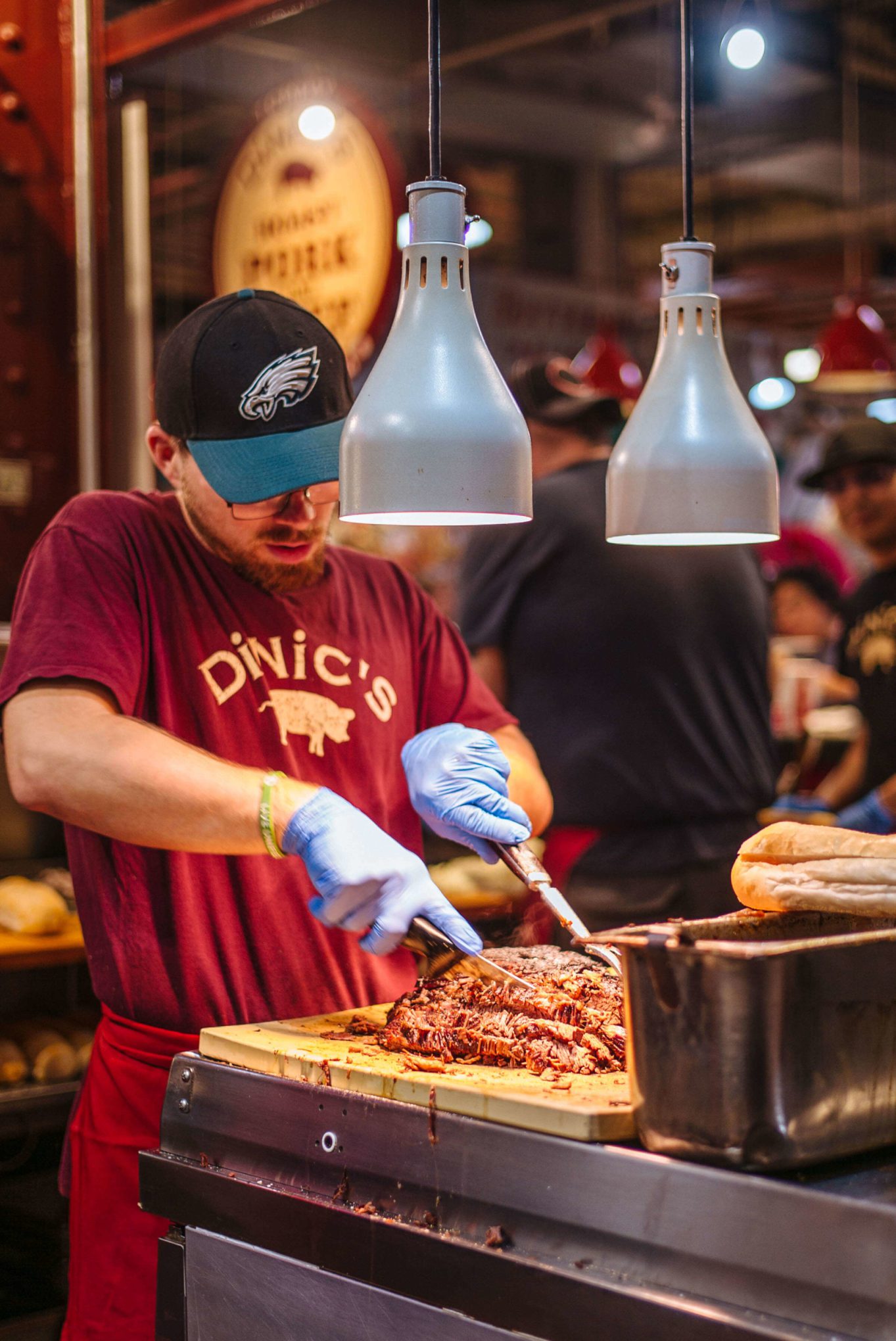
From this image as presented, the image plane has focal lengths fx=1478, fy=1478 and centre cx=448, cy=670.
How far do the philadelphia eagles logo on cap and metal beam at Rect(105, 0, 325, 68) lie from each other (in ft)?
4.40

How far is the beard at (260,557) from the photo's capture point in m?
2.48

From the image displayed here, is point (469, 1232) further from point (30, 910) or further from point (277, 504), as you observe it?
point (30, 910)

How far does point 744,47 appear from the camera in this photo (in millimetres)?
5582

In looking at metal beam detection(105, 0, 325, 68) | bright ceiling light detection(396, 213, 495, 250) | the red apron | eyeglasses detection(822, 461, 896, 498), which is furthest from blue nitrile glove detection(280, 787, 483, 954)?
eyeglasses detection(822, 461, 896, 498)

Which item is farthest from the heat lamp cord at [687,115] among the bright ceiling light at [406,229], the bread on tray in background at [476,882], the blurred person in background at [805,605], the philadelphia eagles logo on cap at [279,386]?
the blurred person in background at [805,605]

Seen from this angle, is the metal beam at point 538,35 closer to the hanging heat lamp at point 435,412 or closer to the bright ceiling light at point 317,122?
the bright ceiling light at point 317,122

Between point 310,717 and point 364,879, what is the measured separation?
0.53m

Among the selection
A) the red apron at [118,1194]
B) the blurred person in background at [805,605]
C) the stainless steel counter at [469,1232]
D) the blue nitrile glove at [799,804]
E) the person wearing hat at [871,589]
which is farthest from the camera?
the blurred person in background at [805,605]

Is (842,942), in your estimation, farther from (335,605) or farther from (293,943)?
(335,605)

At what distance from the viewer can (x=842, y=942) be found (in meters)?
1.48

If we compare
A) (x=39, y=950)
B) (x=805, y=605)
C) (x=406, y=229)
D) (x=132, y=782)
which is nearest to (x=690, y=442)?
(x=132, y=782)

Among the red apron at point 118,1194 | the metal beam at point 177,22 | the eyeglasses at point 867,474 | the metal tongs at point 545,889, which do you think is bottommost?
the red apron at point 118,1194

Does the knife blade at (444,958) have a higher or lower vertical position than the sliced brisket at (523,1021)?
higher

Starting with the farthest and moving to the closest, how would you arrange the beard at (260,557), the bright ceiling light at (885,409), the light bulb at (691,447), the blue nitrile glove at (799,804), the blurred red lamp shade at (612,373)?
the bright ceiling light at (885,409)
the blurred red lamp shade at (612,373)
the blue nitrile glove at (799,804)
the beard at (260,557)
the light bulb at (691,447)
